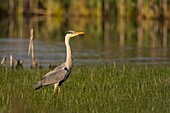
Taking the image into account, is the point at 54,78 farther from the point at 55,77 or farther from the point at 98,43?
the point at 98,43

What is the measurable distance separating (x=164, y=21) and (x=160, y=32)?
31.1 feet

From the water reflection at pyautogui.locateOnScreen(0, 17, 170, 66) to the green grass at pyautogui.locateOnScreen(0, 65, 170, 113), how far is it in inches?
208

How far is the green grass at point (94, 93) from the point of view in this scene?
995cm

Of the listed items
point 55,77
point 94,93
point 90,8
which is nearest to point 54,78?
point 55,77

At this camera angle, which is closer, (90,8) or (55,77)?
(55,77)

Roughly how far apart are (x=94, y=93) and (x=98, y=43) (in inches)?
657

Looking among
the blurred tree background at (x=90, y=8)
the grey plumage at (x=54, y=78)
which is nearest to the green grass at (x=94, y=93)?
the grey plumage at (x=54, y=78)

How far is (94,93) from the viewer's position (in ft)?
37.6

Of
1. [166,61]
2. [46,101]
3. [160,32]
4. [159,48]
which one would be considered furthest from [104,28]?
[46,101]

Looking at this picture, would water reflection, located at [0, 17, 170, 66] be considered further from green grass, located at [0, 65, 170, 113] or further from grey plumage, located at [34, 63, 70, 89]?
grey plumage, located at [34, 63, 70, 89]

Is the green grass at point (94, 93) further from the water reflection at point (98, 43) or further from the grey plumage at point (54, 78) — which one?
the water reflection at point (98, 43)

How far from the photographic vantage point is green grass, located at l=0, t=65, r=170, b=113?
9.95 meters

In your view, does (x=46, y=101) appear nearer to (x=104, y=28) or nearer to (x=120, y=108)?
(x=120, y=108)

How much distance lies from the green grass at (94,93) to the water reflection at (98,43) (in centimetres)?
528
